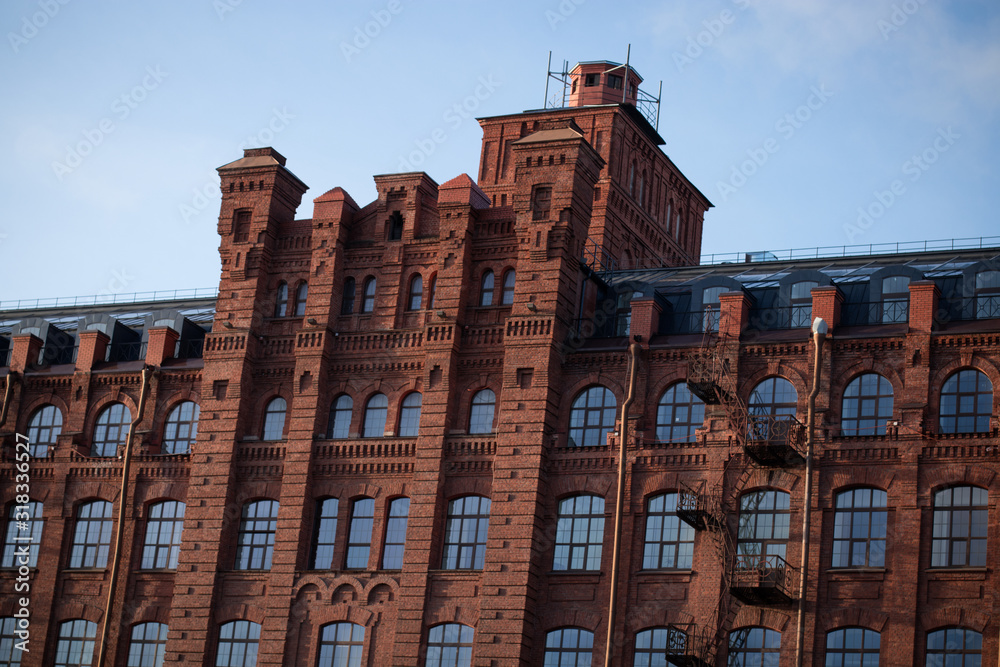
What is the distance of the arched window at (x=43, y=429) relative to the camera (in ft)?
208

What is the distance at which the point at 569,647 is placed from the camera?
52.0 meters

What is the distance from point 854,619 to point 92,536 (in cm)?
2846

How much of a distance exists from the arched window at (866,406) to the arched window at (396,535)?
49.3ft

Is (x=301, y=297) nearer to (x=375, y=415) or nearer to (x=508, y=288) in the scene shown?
(x=375, y=415)

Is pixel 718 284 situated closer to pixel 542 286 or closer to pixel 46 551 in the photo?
pixel 542 286

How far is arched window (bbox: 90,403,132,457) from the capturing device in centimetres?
6206

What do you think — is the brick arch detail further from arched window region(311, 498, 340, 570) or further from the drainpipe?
arched window region(311, 498, 340, 570)

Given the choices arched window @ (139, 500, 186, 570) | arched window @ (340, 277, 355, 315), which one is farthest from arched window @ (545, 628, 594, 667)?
arched window @ (139, 500, 186, 570)

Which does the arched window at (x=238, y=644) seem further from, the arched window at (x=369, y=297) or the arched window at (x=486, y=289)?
the arched window at (x=486, y=289)

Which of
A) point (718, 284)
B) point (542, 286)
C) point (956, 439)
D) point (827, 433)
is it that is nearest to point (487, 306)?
point (542, 286)

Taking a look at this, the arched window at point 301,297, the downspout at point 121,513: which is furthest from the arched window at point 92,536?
the arched window at point 301,297

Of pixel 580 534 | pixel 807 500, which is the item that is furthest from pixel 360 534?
pixel 807 500

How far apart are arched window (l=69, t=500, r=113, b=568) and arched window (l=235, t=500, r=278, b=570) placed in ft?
19.4

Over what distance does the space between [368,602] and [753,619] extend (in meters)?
13.0
